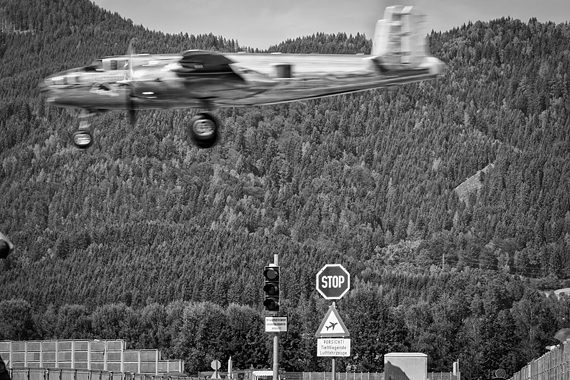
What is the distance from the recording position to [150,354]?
70.6m

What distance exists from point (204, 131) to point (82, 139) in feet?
14.0

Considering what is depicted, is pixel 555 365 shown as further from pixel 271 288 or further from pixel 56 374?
pixel 56 374

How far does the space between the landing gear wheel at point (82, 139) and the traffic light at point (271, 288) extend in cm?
825

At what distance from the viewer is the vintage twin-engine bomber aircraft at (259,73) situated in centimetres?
3125

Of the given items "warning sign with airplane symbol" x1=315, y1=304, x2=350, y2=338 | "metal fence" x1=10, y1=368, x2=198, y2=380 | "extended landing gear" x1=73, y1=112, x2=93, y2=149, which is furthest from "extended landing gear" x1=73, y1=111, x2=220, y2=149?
"metal fence" x1=10, y1=368, x2=198, y2=380

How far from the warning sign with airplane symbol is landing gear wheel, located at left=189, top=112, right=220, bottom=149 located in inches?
380

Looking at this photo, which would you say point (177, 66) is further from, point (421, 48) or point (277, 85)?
point (421, 48)

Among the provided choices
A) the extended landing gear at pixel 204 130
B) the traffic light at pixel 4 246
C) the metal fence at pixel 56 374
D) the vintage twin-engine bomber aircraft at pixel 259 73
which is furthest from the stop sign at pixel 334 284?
the traffic light at pixel 4 246

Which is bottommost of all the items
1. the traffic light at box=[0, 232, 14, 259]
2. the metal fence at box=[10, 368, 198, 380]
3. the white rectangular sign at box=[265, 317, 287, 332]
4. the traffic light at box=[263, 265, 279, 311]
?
the metal fence at box=[10, 368, 198, 380]

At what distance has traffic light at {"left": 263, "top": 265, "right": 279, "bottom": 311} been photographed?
38841 mm

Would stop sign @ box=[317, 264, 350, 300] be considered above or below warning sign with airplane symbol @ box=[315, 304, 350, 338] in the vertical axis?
above

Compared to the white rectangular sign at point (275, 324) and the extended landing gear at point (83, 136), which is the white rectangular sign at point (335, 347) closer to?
the white rectangular sign at point (275, 324)

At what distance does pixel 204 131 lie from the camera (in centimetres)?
3020

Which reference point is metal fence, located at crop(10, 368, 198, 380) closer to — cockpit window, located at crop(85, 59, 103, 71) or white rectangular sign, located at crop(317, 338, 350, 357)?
white rectangular sign, located at crop(317, 338, 350, 357)
